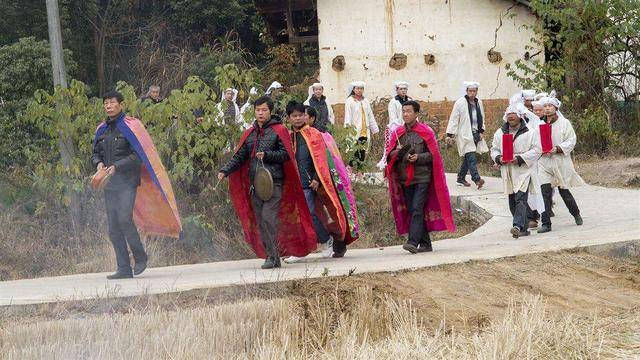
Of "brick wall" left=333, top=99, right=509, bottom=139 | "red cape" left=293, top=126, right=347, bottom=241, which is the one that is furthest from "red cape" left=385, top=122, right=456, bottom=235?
"brick wall" left=333, top=99, right=509, bottom=139

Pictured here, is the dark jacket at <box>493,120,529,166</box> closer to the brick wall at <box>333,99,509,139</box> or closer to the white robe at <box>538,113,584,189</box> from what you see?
the white robe at <box>538,113,584,189</box>

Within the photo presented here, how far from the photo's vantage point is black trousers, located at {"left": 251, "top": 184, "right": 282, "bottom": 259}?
37.0 ft

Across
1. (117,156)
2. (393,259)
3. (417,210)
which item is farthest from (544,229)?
(117,156)

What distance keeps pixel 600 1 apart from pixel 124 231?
1310cm

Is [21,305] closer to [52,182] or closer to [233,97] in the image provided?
[52,182]

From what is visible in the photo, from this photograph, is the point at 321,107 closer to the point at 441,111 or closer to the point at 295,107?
the point at 295,107

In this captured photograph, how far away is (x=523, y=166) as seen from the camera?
43.8ft

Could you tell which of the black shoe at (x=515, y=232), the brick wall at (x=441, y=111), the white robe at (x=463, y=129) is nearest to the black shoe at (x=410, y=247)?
the black shoe at (x=515, y=232)

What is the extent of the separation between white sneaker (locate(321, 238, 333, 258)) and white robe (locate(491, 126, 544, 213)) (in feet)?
7.26

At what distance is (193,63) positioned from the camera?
2459 centimetres

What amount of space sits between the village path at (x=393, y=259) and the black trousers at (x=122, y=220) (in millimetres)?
283

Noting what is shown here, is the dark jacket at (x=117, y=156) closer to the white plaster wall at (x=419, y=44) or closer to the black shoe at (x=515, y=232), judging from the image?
the black shoe at (x=515, y=232)

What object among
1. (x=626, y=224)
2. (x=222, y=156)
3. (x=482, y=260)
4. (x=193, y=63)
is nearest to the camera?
(x=482, y=260)

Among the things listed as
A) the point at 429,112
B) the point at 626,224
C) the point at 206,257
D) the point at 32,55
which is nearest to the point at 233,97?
the point at 206,257
